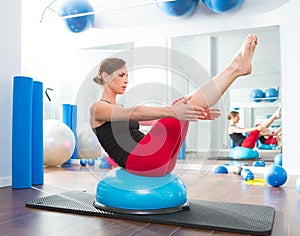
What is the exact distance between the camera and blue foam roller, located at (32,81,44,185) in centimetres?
268

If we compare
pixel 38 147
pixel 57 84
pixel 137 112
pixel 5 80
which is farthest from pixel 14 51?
pixel 57 84

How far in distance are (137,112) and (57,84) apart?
383cm

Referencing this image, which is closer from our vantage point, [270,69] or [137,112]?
[137,112]

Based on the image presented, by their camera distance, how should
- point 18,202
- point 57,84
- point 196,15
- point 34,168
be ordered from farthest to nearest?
point 57,84 → point 196,15 → point 34,168 → point 18,202

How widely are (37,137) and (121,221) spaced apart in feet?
4.58

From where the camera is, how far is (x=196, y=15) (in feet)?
12.8

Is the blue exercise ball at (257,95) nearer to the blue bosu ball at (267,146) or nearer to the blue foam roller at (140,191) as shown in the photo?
the blue bosu ball at (267,146)

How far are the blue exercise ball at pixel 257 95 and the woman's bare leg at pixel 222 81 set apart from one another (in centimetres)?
266

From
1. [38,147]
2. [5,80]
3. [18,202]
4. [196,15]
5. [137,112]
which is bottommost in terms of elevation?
[18,202]

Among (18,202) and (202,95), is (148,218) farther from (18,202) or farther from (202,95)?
(18,202)

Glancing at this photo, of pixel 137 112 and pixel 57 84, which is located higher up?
pixel 57 84

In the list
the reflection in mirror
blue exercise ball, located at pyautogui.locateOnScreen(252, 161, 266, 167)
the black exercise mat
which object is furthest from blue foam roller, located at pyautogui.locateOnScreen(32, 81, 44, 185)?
blue exercise ball, located at pyautogui.locateOnScreen(252, 161, 266, 167)

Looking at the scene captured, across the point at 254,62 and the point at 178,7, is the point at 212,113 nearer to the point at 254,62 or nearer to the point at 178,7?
the point at 178,7

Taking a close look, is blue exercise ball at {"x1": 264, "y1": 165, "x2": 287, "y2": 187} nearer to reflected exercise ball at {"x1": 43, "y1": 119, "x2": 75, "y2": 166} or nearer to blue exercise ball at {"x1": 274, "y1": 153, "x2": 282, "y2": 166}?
blue exercise ball at {"x1": 274, "y1": 153, "x2": 282, "y2": 166}
